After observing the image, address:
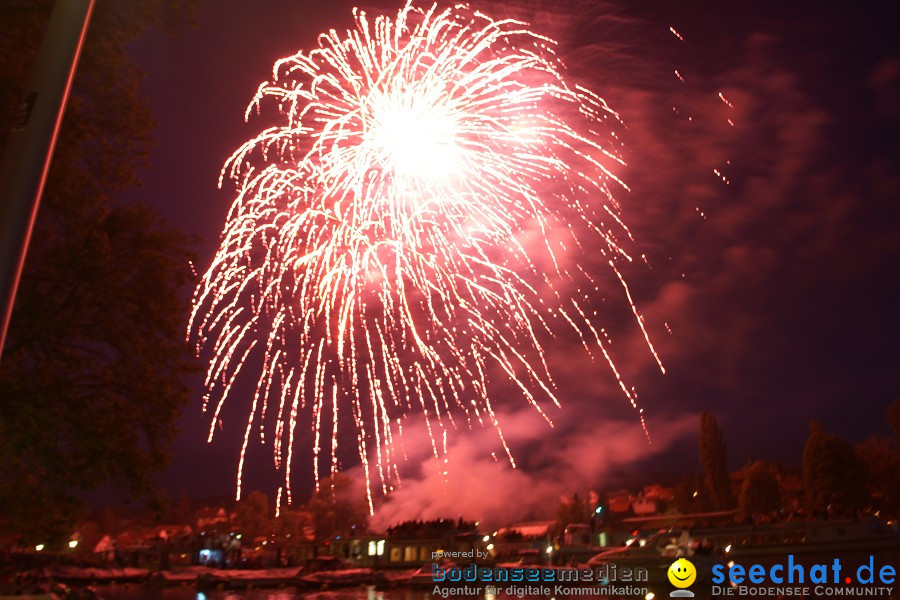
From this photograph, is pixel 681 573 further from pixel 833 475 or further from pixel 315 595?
pixel 833 475

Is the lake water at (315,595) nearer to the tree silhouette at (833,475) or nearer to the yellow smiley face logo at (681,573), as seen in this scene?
the yellow smiley face logo at (681,573)

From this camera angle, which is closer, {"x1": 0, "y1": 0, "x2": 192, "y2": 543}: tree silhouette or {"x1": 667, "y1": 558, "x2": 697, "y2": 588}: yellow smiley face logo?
{"x1": 0, "y1": 0, "x2": 192, "y2": 543}: tree silhouette

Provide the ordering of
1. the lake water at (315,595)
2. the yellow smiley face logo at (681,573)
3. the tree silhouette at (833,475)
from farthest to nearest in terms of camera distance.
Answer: the tree silhouette at (833,475) → the lake water at (315,595) → the yellow smiley face logo at (681,573)

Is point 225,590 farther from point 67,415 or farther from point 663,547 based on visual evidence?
point 67,415

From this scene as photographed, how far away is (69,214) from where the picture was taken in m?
13.7

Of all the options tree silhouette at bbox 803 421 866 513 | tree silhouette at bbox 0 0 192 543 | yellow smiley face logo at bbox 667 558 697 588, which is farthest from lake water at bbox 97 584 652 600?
tree silhouette at bbox 803 421 866 513

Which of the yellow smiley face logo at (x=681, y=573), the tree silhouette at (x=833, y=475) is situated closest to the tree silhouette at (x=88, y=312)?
the yellow smiley face logo at (x=681, y=573)

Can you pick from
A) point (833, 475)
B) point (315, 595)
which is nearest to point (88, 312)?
point (315, 595)

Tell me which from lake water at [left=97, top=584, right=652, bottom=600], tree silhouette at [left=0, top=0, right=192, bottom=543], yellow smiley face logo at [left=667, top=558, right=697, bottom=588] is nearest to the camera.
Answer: tree silhouette at [left=0, top=0, right=192, bottom=543]

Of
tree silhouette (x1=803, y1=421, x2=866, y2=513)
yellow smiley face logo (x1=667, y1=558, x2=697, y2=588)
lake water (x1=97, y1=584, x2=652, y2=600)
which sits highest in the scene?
tree silhouette (x1=803, y1=421, x2=866, y2=513)

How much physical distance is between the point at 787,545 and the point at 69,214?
62188 millimetres

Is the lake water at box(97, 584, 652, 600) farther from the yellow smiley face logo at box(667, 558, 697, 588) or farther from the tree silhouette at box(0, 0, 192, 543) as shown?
the tree silhouette at box(0, 0, 192, 543)

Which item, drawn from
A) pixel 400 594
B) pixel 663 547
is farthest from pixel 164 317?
pixel 663 547

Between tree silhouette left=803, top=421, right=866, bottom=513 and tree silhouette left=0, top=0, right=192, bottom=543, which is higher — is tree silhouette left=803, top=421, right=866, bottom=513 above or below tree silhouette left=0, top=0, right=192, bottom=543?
above
